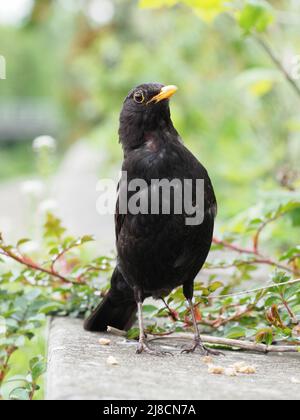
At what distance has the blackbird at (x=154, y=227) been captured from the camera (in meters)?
3.19

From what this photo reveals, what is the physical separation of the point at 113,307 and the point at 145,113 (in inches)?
35.1

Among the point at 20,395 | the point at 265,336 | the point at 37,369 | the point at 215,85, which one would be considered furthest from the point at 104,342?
the point at 215,85

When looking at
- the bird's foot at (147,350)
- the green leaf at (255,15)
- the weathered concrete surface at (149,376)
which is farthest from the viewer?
the green leaf at (255,15)

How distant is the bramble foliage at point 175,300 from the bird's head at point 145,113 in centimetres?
49

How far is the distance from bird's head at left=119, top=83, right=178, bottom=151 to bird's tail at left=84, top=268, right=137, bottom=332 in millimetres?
606

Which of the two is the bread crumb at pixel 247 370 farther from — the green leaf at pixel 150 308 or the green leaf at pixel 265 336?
the green leaf at pixel 150 308

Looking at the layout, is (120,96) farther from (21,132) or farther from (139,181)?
(21,132)

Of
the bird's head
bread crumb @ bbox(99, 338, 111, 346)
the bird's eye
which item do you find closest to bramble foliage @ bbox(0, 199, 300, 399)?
bread crumb @ bbox(99, 338, 111, 346)

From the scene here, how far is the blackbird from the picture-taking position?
3.19 metres

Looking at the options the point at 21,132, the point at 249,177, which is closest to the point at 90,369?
the point at 249,177

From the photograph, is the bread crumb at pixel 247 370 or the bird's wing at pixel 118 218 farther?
the bird's wing at pixel 118 218

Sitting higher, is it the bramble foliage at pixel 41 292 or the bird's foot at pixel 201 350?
the bramble foliage at pixel 41 292

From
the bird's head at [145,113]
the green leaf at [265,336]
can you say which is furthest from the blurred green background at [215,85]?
the green leaf at [265,336]

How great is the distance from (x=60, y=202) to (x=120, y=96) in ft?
6.84
